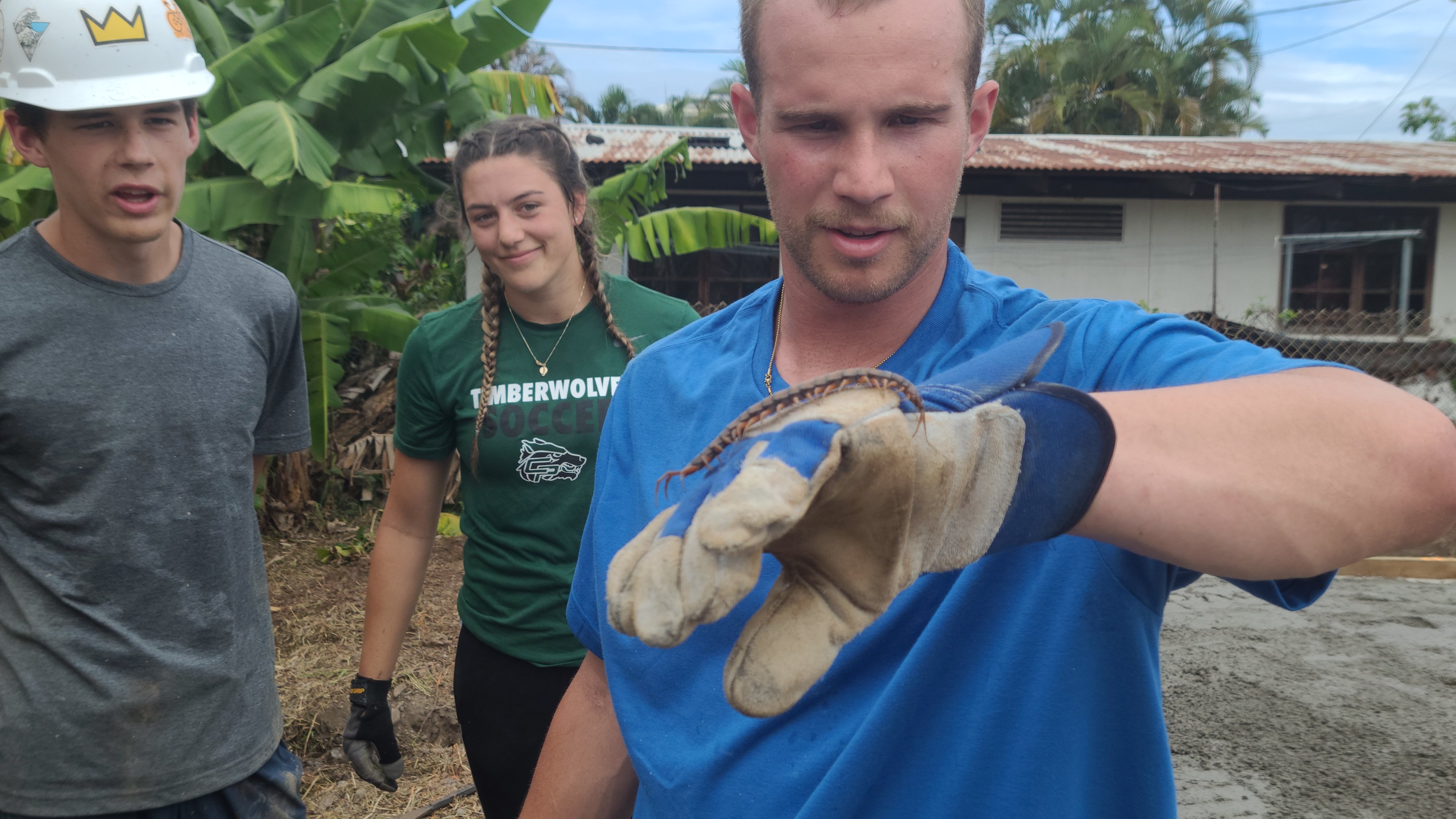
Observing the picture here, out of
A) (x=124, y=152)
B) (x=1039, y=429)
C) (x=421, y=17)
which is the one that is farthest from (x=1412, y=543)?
(x=421, y=17)

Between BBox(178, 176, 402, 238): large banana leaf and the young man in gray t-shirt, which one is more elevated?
BBox(178, 176, 402, 238): large banana leaf

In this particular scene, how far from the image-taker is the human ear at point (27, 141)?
2480 mm

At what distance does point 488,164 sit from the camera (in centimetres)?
293

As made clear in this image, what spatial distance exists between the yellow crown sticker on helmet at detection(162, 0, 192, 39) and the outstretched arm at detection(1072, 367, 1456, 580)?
2873 mm

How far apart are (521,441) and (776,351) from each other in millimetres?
1526

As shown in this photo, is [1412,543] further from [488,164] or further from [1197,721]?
[1197,721]

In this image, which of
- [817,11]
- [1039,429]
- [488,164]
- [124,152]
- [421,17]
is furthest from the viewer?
[421,17]

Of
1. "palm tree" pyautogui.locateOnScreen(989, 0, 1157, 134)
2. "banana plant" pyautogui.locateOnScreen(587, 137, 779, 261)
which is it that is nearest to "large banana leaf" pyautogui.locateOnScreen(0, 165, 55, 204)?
"banana plant" pyautogui.locateOnScreen(587, 137, 779, 261)

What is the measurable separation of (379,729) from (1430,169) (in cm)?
1512

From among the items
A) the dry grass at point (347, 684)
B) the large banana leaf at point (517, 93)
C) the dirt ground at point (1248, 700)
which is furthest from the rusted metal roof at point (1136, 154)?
the dirt ground at point (1248, 700)

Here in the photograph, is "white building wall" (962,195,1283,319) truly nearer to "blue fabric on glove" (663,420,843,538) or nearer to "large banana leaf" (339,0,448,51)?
"large banana leaf" (339,0,448,51)

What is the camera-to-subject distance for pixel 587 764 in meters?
1.53

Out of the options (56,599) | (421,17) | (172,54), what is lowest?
(56,599)

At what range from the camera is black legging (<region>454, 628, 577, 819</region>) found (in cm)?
275
